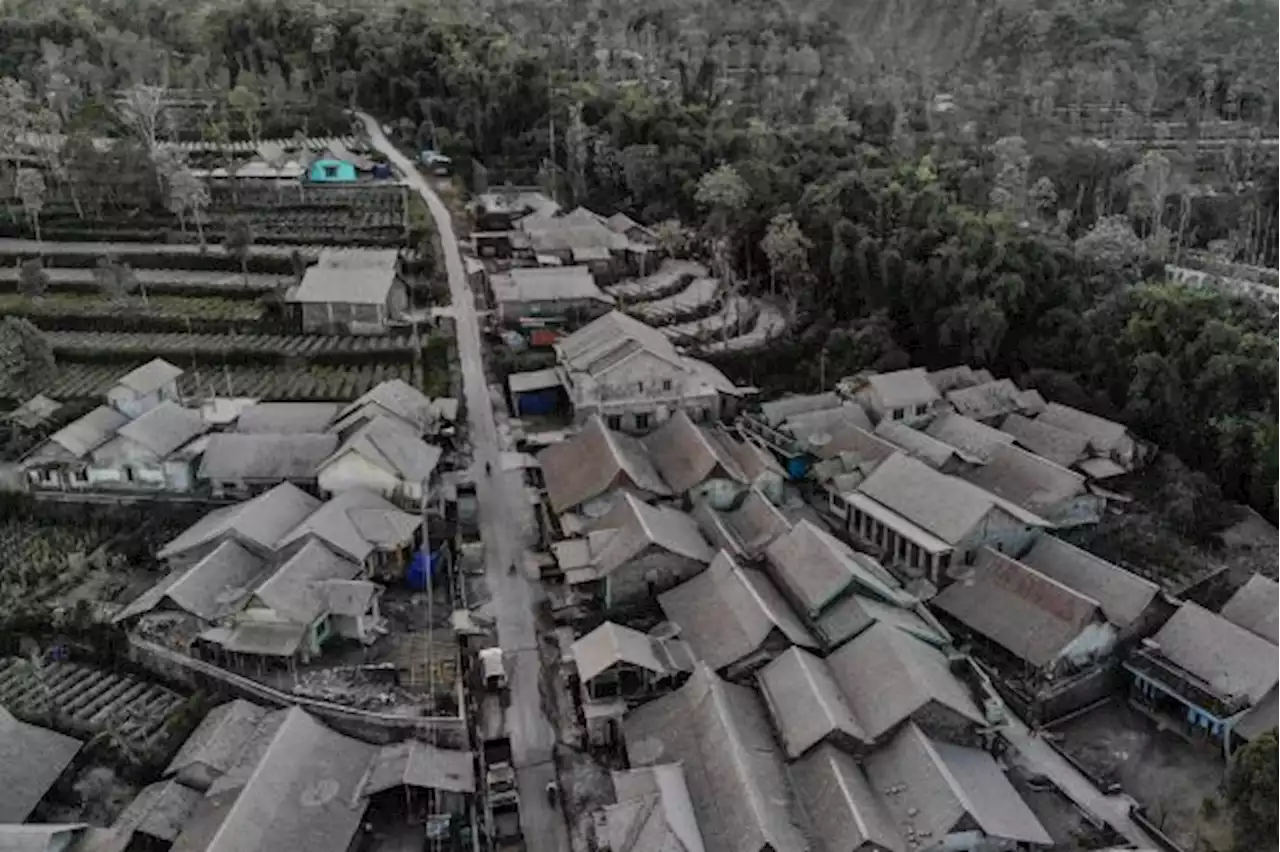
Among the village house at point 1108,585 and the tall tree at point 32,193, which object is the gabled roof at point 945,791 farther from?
the tall tree at point 32,193

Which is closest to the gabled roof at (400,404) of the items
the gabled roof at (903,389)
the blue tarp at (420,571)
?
the blue tarp at (420,571)

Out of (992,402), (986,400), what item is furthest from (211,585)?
(992,402)

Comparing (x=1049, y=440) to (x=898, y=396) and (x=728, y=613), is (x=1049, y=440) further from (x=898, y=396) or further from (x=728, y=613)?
(x=728, y=613)

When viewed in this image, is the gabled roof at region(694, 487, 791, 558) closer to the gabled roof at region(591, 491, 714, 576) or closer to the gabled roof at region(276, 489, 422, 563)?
the gabled roof at region(591, 491, 714, 576)

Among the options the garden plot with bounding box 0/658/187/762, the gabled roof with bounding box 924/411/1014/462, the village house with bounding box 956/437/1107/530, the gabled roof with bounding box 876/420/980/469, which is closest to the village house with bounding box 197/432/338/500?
the garden plot with bounding box 0/658/187/762

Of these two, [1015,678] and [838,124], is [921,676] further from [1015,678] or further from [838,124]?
[838,124]
